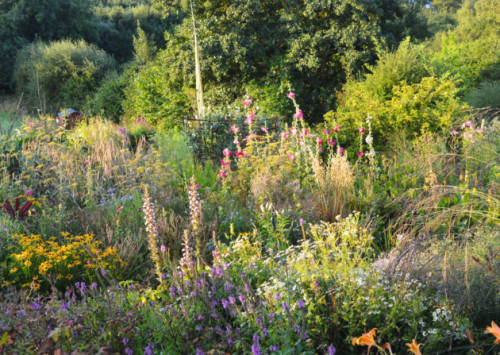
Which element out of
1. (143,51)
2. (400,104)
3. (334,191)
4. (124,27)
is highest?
(124,27)

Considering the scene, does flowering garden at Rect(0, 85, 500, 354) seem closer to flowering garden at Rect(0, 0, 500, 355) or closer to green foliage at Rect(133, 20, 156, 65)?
flowering garden at Rect(0, 0, 500, 355)

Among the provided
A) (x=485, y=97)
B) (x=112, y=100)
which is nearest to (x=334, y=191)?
(x=485, y=97)

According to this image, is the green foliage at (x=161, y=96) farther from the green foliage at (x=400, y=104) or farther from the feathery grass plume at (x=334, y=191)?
the feathery grass plume at (x=334, y=191)

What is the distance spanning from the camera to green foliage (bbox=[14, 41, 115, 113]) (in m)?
20.9

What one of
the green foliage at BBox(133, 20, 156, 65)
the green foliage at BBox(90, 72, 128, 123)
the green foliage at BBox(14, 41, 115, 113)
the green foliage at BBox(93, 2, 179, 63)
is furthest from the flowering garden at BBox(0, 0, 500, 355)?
the green foliage at BBox(93, 2, 179, 63)

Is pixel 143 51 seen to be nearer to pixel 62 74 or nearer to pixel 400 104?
pixel 62 74

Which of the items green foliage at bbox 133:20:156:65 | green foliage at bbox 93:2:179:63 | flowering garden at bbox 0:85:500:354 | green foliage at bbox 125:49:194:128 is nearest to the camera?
flowering garden at bbox 0:85:500:354

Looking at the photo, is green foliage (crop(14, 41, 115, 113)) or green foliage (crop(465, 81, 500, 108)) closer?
green foliage (crop(465, 81, 500, 108))

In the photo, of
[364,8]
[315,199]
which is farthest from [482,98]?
[315,199]

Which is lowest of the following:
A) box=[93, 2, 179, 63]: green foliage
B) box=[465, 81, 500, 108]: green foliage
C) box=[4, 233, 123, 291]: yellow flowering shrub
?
box=[4, 233, 123, 291]: yellow flowering shrub

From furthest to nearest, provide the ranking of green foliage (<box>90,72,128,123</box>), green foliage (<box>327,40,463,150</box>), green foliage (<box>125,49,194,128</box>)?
green foliage (<box>90,72,128,123</box>) → green foliage (<box>125,49,194,128</box>) → green foliage (<box>327,40,463,150</box>)

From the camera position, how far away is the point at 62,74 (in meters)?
21.6

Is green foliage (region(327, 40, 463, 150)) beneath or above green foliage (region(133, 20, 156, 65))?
beneath

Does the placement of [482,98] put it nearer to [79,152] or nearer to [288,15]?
[288,15]
